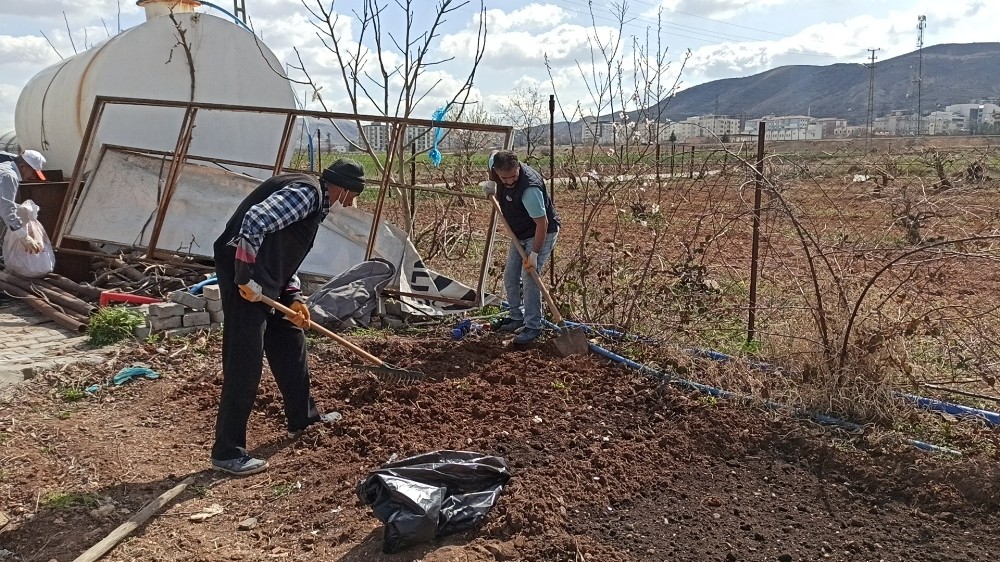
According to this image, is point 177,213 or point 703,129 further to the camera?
point 177,213

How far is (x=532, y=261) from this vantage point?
5824 millimetres

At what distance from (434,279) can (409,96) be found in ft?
6.53

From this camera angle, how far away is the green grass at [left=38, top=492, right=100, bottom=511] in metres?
3.63

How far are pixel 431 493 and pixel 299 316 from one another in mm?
1364

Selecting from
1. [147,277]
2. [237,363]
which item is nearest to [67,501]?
[237,363]

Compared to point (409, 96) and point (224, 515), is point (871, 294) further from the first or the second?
point (409, 96)

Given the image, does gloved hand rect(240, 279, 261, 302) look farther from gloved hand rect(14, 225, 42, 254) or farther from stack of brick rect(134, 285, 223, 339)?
gloved hand rect(14, 225, 42, 254)

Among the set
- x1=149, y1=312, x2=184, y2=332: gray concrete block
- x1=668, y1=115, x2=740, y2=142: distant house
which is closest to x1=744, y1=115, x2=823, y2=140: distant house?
x1=668, y1=115, x2=740, y2=142: distant house

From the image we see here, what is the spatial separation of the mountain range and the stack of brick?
5524 inches

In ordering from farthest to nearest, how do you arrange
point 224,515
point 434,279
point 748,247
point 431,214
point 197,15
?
1. point 431,214
2. point 748,247
3. point 197,15
4. point 434,279
5. point 224,515

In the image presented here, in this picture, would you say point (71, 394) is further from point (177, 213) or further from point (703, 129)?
point (703, 129)

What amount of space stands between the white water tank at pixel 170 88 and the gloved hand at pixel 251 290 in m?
5.74

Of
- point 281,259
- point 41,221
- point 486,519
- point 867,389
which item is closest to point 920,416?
point 867,389

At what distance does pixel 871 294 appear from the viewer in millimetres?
4746
